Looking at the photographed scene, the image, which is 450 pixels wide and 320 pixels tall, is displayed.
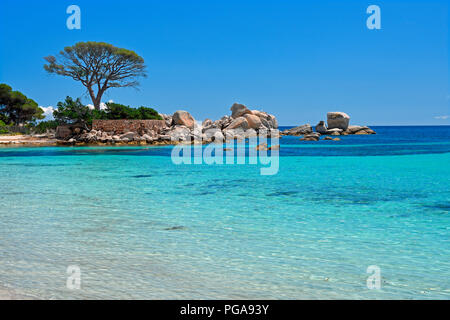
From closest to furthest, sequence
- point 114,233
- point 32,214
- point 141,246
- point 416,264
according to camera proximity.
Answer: point 416,264 → point 141,246 → point 114,233 → point 32,214

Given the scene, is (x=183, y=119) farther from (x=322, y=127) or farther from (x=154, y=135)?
(x=322, y=127)

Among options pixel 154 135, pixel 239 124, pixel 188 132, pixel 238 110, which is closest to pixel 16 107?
pixel 154 135

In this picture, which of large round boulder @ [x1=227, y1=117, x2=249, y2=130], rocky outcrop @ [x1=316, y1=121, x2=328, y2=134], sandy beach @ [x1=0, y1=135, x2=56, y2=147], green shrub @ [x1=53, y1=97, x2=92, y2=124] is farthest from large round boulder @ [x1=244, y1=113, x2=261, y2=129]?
sandy beach @ [x1=0, y1=135, x2=56, y2=147]

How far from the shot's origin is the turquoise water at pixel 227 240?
4488mm

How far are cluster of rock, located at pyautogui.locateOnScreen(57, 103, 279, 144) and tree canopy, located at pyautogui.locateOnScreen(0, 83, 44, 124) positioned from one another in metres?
13.4

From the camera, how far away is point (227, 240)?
21.2 feet

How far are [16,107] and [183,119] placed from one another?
72.8 ft

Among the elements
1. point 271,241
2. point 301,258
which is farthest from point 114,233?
point 301,258

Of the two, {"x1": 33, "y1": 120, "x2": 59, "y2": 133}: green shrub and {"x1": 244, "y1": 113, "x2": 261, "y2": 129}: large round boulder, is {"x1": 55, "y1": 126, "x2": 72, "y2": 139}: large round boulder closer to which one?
{"x1": 33, "y1": 120, "x2": 59, "y2": 133}: green shrub

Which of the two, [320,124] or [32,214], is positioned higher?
[320,124]
